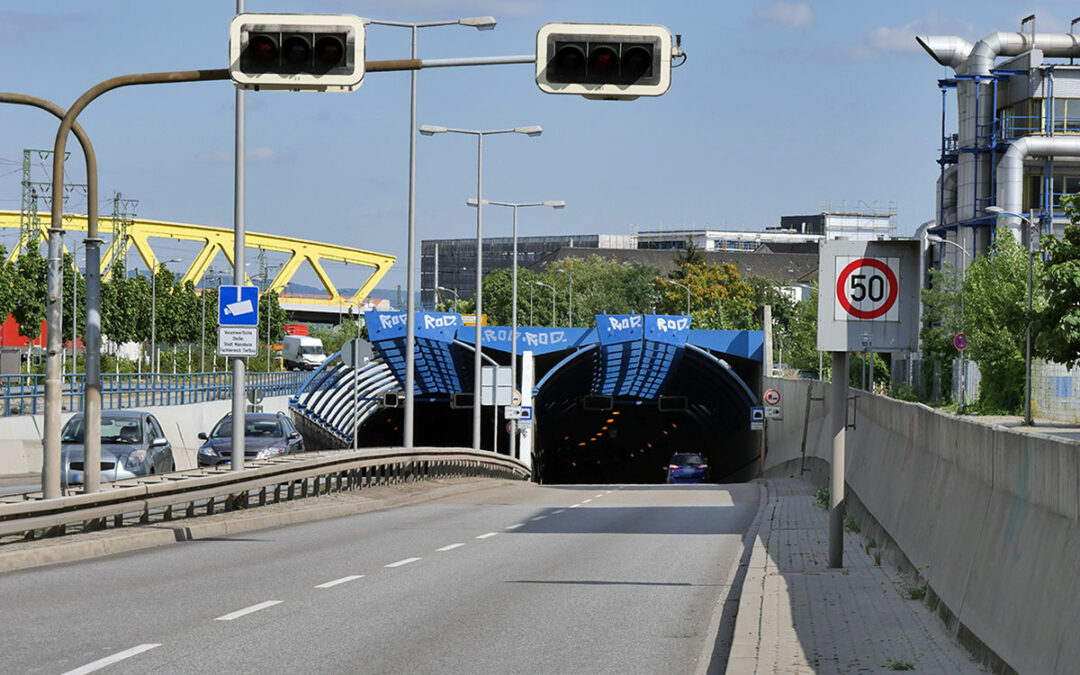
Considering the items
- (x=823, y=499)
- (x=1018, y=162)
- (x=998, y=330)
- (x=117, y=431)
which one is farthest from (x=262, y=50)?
(x=1018, y=162)

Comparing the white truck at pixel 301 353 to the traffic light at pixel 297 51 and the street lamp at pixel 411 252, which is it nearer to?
the street lamp at pixel 411 252

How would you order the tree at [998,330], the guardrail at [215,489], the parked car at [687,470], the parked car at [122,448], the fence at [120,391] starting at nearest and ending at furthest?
the guardrail at [215,489] < the parked car at [122,448] < the fence at [120,391] < the tree at [998,330] < the parked car at [687,470]

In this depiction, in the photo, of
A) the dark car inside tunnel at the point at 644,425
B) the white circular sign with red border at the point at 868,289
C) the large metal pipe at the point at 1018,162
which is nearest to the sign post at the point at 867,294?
the white circular sign with red border at the point at 868,289

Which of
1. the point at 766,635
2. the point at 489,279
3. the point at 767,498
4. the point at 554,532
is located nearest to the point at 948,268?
the point at 767,498

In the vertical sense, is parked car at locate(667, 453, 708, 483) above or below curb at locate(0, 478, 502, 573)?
below

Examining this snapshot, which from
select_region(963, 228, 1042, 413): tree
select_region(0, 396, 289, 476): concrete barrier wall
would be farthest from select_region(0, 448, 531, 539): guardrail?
select_region(963, 228, 1042, 413): tree

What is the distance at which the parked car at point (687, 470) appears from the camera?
63188mm

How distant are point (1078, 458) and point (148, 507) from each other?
543 inches

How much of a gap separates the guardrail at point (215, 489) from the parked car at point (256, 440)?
277 cm

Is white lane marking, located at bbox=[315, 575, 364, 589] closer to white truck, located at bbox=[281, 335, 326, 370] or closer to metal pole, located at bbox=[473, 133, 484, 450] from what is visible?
metal pole, located at bbox=[473, 133, 484, 450]

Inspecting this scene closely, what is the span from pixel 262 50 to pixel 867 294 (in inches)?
240

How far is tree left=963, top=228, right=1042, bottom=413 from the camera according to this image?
196 feet

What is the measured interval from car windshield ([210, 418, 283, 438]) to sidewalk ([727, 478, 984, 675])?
1904 centimetres

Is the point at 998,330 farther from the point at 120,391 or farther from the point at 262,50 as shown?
the point at 262,50
